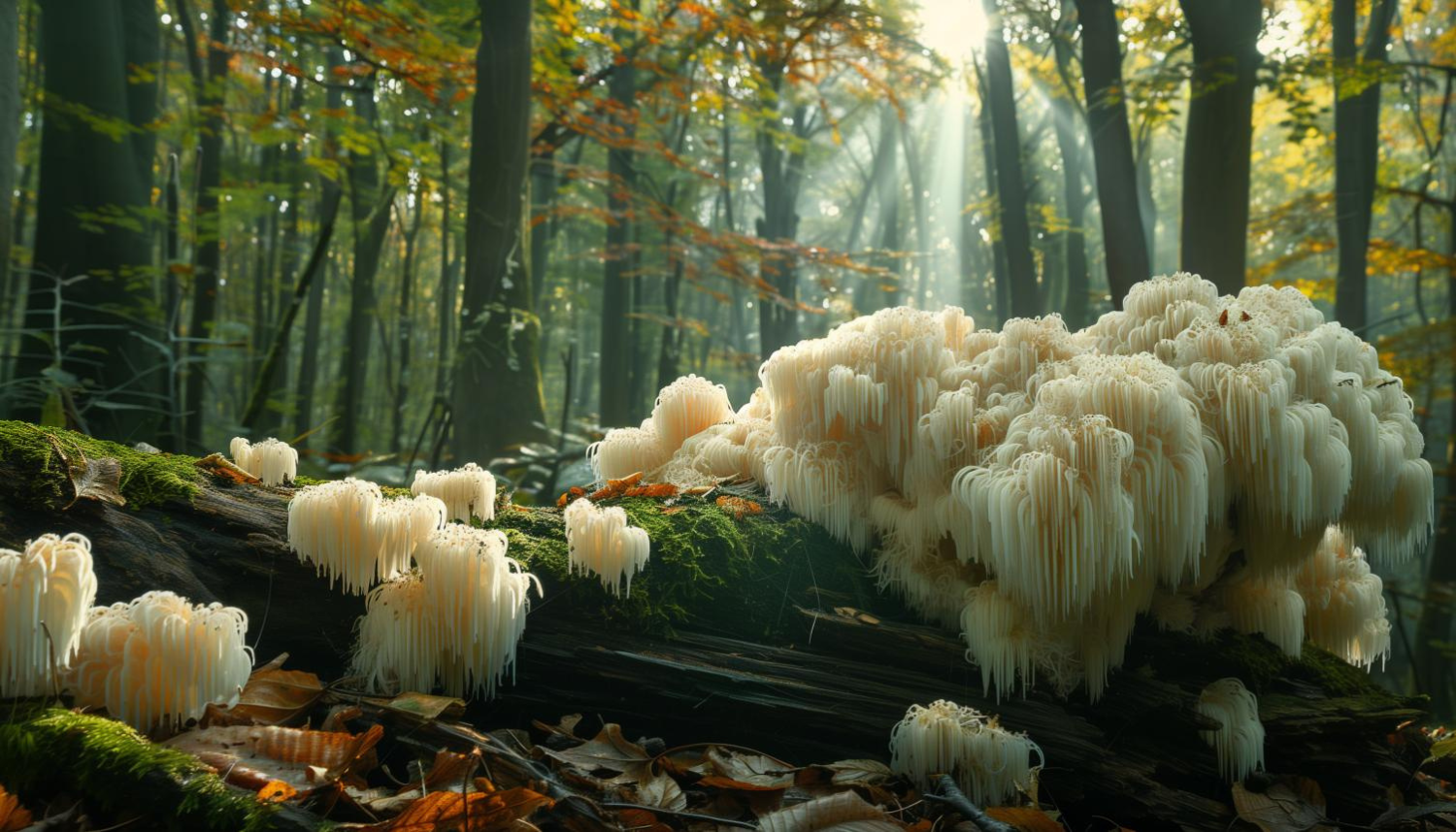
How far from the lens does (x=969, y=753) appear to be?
2758 mm

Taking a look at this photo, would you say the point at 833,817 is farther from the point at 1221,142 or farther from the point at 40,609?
the point at 1221,142

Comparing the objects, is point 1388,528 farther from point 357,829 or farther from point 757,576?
point 357,829

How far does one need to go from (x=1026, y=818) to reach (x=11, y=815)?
287 cm

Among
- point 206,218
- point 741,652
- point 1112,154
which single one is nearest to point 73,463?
point 741,652

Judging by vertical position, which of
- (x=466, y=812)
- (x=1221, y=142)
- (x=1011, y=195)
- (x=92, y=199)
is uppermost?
(x=1011, y=195)

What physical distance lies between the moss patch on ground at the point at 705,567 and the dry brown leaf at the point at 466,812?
3.42 ft

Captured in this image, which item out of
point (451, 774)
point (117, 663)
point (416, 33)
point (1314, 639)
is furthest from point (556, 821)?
point (416, 33)

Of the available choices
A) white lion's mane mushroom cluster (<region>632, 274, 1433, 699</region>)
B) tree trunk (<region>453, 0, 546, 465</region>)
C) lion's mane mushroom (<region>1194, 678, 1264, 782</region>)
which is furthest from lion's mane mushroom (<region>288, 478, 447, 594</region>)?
tree trunk (<region>453, 0, 546, 465</region>)

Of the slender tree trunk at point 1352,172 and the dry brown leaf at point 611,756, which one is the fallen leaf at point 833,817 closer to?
the dry brown leaf at point 611,756

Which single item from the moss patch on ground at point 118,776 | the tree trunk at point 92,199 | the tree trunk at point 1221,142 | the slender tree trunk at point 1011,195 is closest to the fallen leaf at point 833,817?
the moss patch on ground at point 118,776

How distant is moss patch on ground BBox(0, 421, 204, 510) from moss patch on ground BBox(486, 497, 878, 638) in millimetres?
1235

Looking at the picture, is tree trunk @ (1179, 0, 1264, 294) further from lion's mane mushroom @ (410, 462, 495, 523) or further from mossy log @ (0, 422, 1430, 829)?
lion's mane mushroom @ (410, 462, 495, 523)

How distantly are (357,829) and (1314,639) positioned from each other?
487cm

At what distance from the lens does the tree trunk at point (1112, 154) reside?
7.95 m
